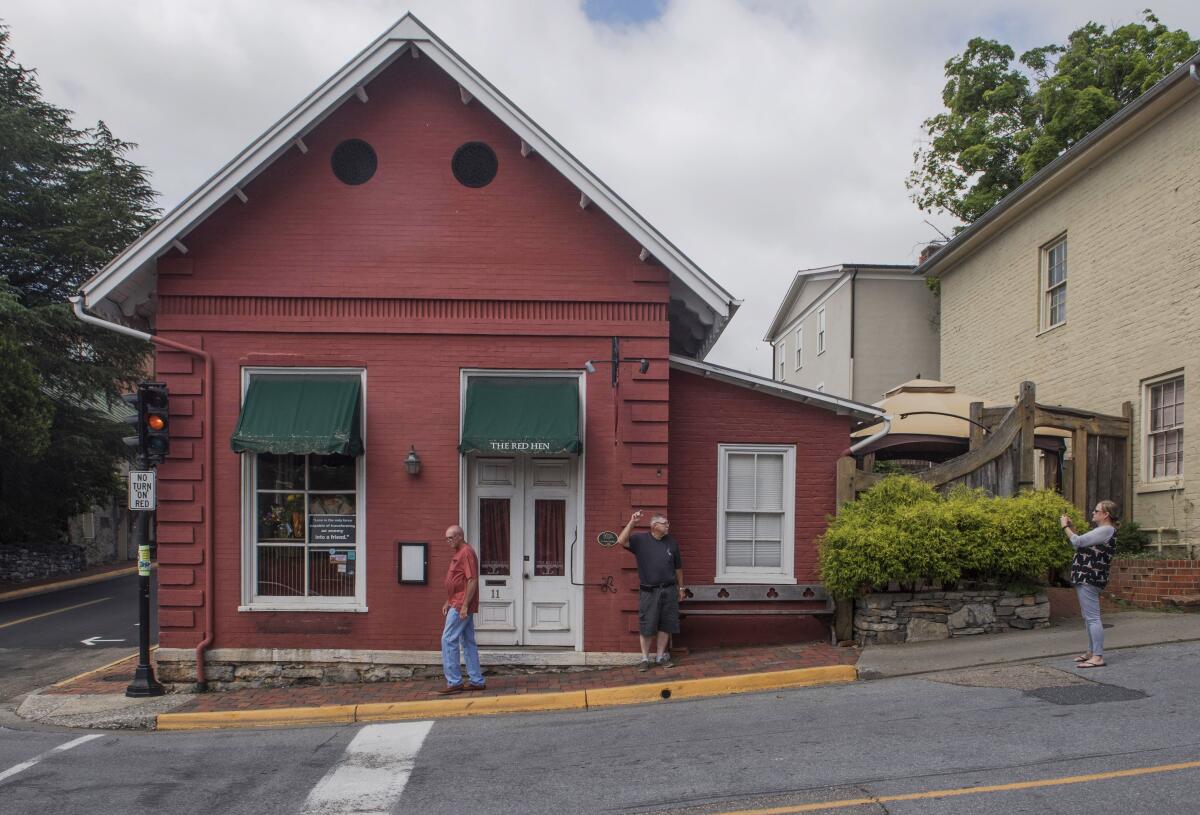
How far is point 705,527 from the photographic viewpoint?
12.0 meters

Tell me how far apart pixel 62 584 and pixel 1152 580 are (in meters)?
25.0

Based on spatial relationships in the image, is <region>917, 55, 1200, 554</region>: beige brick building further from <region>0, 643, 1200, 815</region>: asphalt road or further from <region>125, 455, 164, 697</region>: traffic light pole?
A: <region>125, 455, 164, 697</region>: traffic light pole

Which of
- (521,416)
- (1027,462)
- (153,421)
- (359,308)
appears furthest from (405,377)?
(1027,462)

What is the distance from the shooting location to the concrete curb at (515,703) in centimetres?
960

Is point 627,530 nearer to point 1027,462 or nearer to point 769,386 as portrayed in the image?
point 769,386

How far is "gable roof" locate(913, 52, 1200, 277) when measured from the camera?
518 inches

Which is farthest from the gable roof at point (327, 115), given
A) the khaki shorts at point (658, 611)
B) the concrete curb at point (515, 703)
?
the concrete curb at point (515, 703)

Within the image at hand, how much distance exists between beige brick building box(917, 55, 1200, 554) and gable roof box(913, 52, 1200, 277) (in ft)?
0.09

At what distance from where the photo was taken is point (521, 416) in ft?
36.1

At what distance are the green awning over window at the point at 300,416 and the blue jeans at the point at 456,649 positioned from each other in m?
2.23

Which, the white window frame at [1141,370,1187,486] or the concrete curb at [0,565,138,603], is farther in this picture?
the concrete curb at [0,565,138,603]

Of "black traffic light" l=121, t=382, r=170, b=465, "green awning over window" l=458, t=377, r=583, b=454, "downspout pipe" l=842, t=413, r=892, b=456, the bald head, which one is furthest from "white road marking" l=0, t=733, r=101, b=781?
"downspout pipe" l=842, t=413, r=892, b=456

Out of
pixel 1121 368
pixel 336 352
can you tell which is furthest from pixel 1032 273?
pixel 336 352

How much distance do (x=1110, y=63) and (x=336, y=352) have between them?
75.6ft
